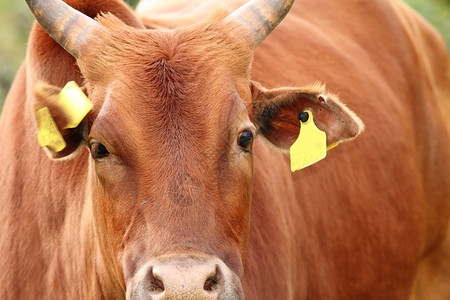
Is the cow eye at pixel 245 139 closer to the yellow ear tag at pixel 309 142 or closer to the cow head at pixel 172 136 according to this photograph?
the cow head at pixel 172 136

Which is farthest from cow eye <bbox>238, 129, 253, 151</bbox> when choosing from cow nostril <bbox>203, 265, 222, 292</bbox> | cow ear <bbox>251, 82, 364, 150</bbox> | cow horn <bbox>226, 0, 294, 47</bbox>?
cow nostril <bbox>203, 265, 222, 292</bbox>

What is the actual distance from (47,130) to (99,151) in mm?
295

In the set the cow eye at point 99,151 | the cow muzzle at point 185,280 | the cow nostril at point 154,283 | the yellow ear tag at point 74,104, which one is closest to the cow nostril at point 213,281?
the cow muzzle at point 185,280

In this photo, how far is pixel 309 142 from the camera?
15.4 feet

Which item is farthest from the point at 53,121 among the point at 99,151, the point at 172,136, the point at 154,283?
the point at 154,283

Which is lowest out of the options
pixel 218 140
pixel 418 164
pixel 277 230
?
pixel 418 164

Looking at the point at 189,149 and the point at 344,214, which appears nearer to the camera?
the point at 189,149

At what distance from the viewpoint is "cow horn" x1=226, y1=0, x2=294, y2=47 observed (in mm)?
4648

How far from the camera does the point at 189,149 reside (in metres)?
4.12

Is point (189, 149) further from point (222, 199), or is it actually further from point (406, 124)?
point (406, 124)

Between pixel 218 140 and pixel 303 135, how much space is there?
65 cm

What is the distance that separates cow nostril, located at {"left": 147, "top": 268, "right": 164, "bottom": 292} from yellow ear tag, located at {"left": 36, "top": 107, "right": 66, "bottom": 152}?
859 mm

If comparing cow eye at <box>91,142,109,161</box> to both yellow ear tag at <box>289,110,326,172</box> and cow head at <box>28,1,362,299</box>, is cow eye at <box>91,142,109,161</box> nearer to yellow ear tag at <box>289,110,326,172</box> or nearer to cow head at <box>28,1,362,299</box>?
cow head at <box>28,1,362,299</box>

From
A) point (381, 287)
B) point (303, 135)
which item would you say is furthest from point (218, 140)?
point (381, 287)
